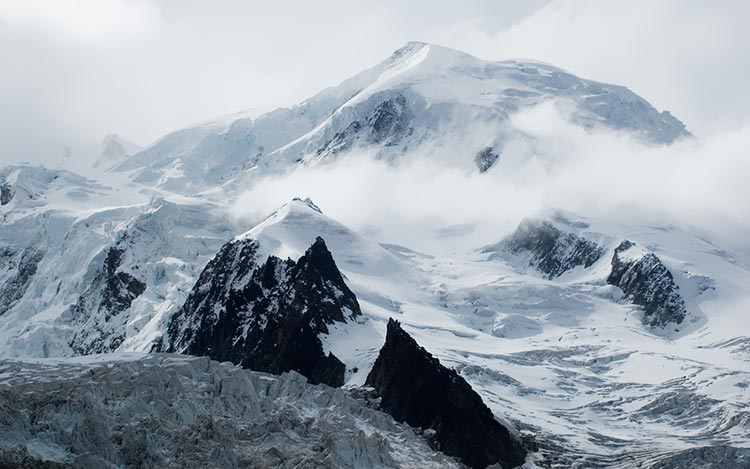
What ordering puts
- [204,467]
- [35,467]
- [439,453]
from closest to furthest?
[35,467]
[204,467]
[439,453]

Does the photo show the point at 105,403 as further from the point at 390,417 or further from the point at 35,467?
the point at 390,417

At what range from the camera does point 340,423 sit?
169 metres

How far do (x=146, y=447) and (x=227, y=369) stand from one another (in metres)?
32.8

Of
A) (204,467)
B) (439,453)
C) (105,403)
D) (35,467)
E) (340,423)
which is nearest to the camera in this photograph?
(35,467)

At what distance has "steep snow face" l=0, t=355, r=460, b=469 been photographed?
475 ft

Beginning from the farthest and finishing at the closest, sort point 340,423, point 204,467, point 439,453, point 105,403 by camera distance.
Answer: point 439,453 < point 340,423 < point 105,403 < point 204,467

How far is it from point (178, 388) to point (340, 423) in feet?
70.7

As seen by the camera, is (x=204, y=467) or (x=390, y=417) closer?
(x=204, y=467)

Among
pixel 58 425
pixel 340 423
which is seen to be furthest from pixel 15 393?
pixel 340 423

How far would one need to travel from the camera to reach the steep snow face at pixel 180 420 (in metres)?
145

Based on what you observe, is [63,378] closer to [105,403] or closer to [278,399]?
[105,403]

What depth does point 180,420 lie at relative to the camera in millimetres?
158375

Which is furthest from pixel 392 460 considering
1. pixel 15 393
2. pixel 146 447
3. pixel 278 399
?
pixel 15 393

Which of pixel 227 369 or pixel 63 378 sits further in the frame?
pixel 227 369
